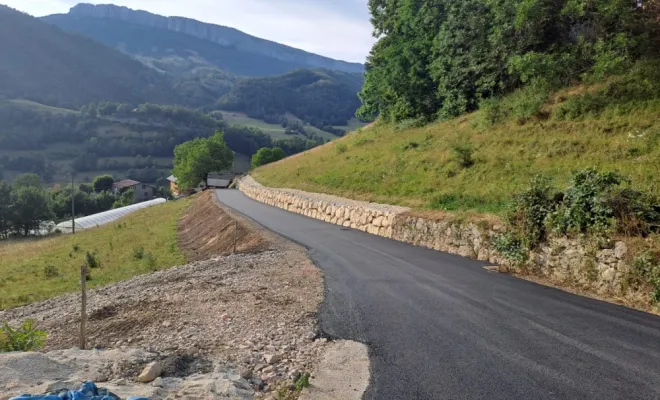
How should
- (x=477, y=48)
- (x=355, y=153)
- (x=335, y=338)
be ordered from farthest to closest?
(x=355, y=153), (x=477, y=48), (x=335, y=338)

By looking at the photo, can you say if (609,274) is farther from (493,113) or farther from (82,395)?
(493,113)

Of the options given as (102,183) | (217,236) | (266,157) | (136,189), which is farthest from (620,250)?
(102,183)

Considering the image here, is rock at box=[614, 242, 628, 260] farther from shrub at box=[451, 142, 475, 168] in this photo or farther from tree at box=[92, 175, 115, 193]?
tree at box=[92, 175, 115, 193]

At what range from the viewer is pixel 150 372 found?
529 cm

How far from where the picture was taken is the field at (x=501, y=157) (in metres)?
15.2

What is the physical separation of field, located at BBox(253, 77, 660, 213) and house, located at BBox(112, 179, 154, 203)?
106 meters

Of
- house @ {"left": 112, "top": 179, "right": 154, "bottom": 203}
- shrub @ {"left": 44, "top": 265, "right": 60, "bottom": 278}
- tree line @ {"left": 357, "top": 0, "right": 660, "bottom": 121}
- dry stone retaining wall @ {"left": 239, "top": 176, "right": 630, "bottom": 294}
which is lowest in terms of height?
house @ {"left": 112, "top": 179, "right": 154, "bottom": 203}

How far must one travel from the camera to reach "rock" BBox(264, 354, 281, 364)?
592 cm

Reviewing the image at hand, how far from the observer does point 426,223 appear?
15320 millimetres

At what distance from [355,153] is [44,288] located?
23279 millimetres

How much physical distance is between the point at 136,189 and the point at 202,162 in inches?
2361

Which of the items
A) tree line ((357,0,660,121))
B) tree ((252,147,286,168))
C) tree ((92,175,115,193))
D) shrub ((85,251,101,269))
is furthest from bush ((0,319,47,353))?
tree ((92,175,115,193))

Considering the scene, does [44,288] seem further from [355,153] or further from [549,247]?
[355,153]

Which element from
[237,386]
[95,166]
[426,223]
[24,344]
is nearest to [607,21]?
[426,223]
